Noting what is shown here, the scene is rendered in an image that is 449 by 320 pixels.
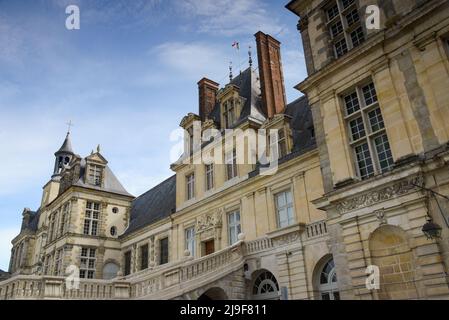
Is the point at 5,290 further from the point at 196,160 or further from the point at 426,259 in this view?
the point at 426,259

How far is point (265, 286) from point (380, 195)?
7.12 meters

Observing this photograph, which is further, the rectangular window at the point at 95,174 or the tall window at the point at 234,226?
the rectangular window at the point at 95,174

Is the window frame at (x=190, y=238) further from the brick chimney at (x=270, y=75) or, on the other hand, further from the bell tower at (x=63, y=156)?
the bell tower at (x=63, y=156)

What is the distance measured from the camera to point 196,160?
21.3m

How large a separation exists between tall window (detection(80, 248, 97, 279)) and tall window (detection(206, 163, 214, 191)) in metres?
10.5

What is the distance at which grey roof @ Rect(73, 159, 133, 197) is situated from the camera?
26.7m

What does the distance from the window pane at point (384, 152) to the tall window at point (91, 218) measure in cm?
2104

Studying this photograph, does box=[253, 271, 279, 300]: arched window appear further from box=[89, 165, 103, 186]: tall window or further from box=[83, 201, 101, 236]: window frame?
box=[89, 165, 103, 186]: tall window

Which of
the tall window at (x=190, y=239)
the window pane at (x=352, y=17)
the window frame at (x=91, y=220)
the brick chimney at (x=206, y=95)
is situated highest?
the brick chimney at (x=206, y=95)

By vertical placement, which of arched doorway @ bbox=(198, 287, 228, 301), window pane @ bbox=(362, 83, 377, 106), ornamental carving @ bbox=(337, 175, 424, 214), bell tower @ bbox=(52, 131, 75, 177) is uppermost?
bell tower @ bbox=(52, 131, 75, 177)

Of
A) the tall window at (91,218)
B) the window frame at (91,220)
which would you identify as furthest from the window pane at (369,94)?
the tall window at (91,218)

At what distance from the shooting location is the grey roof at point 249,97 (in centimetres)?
1962

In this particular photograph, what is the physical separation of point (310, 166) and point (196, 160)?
27.0 ft

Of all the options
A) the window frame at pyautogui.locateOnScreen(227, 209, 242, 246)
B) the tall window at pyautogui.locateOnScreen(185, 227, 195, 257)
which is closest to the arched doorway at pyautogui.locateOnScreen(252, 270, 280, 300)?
the window frame at pyautogui.locateOnScreen(227, 209, 242, 246)
